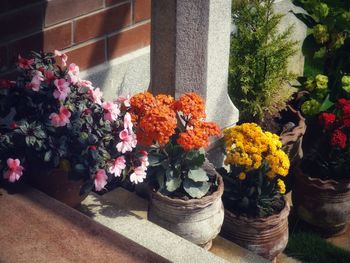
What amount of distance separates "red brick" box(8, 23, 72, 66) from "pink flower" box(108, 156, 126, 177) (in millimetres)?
945

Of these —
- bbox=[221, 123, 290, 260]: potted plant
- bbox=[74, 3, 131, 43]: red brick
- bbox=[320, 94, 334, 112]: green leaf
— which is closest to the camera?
bbox=[221, 123, 290, 260]: potted plant

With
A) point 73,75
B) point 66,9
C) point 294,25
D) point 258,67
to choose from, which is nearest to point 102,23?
point 66,9

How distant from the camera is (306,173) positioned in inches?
179

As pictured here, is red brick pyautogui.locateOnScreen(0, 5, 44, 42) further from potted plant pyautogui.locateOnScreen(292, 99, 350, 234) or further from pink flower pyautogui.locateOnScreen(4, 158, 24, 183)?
potted plant pyautogui.locateOnScreen(292, 99, 350, 234)

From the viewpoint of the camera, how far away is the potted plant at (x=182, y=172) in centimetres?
359

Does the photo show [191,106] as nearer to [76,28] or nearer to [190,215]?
[190,215]

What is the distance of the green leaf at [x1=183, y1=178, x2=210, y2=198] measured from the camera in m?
3.68

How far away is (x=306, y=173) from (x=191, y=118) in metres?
1.20

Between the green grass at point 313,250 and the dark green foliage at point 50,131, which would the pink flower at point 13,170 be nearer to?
the dark green foliage at point 50,131

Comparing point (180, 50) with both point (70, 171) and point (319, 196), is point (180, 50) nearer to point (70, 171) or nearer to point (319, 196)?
point (70, 171)

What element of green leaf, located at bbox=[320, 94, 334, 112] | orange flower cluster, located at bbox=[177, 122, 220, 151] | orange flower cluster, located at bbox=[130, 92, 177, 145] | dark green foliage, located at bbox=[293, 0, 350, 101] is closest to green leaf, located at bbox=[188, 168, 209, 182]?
orange flower cluster, located at bbox=[177, 122, 220, 151]

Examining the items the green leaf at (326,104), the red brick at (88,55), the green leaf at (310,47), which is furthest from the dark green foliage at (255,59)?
the red brick at (88,55)

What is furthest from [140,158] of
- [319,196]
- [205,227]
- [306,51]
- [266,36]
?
[306,51]

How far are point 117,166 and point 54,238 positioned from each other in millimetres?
539
